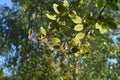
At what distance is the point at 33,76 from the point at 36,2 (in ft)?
12.6

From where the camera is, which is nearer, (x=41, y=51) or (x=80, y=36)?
(x=80, y=36)

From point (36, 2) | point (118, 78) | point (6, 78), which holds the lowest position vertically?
point (118, 78)

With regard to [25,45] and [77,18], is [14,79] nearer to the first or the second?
[25,45]

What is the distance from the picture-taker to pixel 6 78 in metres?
18.7

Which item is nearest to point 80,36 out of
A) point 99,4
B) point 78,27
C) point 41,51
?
point 78,27

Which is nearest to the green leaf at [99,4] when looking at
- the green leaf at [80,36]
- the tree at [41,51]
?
the green leaf at [80,36]

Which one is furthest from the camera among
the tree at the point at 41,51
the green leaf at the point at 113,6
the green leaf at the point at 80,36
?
the tree at the point at 41,51

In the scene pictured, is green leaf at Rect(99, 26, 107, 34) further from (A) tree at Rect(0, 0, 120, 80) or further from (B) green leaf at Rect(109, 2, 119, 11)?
(A) tree at Rect(0, 0, 120, 80)

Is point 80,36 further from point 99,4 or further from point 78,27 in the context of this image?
point 99,4

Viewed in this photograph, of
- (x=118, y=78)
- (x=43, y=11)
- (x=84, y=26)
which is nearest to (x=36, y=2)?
(x=43, y=11)

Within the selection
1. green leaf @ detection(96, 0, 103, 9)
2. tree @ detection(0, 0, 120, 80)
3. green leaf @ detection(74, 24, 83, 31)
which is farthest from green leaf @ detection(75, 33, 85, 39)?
tree @ detection(0, 0, 120, 80)

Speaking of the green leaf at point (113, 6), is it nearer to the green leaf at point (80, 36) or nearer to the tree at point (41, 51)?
the green leaf at point (80, 36)

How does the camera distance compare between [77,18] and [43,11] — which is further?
[43,11]

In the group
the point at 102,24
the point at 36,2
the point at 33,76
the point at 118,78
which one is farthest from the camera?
the point at 118,78
